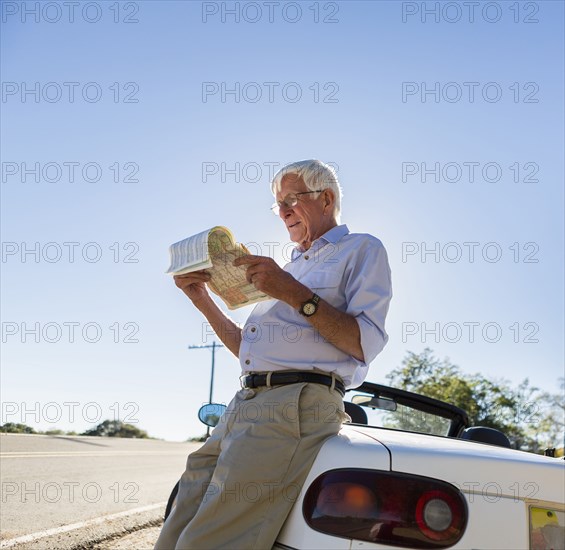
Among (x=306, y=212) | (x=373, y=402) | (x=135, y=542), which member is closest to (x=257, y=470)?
(x=306, y=212)

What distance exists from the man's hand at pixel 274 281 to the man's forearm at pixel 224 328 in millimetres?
641

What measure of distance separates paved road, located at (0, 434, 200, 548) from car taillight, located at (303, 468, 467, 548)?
3652mm

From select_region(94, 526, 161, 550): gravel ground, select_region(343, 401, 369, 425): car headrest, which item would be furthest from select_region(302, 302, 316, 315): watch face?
select_region(94, 526, 161, 550): gravel ground

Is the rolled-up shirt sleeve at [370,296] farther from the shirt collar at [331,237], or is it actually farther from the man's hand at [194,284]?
the man's hand at [194,284]

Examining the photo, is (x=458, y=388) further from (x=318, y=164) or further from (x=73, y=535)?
Answer: (x=318, y=164)

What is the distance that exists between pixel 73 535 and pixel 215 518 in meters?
3.61

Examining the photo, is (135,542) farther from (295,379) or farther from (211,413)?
(295,379)

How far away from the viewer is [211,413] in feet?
9.75

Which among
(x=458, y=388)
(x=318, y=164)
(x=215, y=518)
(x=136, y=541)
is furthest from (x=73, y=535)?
(x=458, y=388)

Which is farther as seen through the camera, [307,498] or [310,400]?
[310,400]

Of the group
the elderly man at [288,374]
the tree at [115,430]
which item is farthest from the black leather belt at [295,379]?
the tree at [115,430]

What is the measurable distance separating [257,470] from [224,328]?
1002mm

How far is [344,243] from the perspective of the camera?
2.59 meters

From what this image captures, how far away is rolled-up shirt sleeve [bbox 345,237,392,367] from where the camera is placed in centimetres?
234
